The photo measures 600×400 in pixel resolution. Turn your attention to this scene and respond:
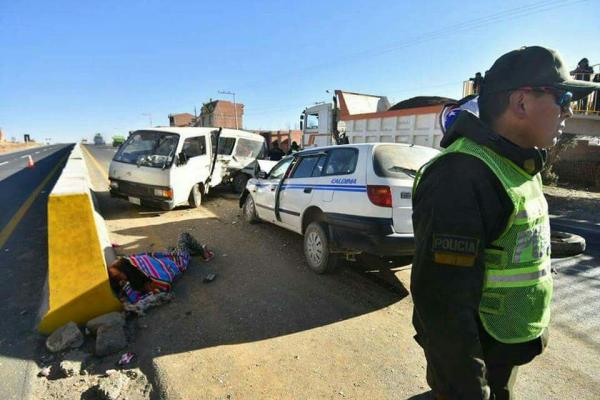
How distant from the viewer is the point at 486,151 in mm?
1293

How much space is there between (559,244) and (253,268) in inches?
141

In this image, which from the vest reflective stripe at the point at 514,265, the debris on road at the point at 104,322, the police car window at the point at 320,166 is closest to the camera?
the vest reflective stripe at the point at 514,265

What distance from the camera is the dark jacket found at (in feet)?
3.84

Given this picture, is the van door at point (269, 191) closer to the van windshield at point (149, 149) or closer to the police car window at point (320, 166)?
the police car window at point (320, 166)

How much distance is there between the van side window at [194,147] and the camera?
345 inches

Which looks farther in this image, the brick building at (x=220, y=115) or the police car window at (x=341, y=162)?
the brick building at (x=220, y=115)

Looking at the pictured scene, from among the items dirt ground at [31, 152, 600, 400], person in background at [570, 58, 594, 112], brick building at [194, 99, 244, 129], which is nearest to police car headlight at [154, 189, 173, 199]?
dirt ground at [31, 152, 600, 400]

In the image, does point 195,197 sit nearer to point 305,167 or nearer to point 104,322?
point 305,167

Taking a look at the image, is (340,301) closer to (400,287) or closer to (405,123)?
(400,287)

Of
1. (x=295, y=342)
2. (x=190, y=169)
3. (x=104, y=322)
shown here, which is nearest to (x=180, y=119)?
(x=190, y=169)

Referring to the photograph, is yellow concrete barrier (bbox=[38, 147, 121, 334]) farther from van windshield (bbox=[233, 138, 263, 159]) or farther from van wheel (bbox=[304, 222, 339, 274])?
van windshield (bbox=[233, 138, 263, 159])

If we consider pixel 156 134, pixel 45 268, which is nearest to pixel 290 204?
pixel 45 268

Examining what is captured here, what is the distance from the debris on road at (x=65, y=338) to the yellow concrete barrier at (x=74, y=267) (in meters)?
0.18

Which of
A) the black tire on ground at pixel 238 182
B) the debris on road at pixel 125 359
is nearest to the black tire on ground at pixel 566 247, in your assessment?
the debris on road at pixel 125 359
